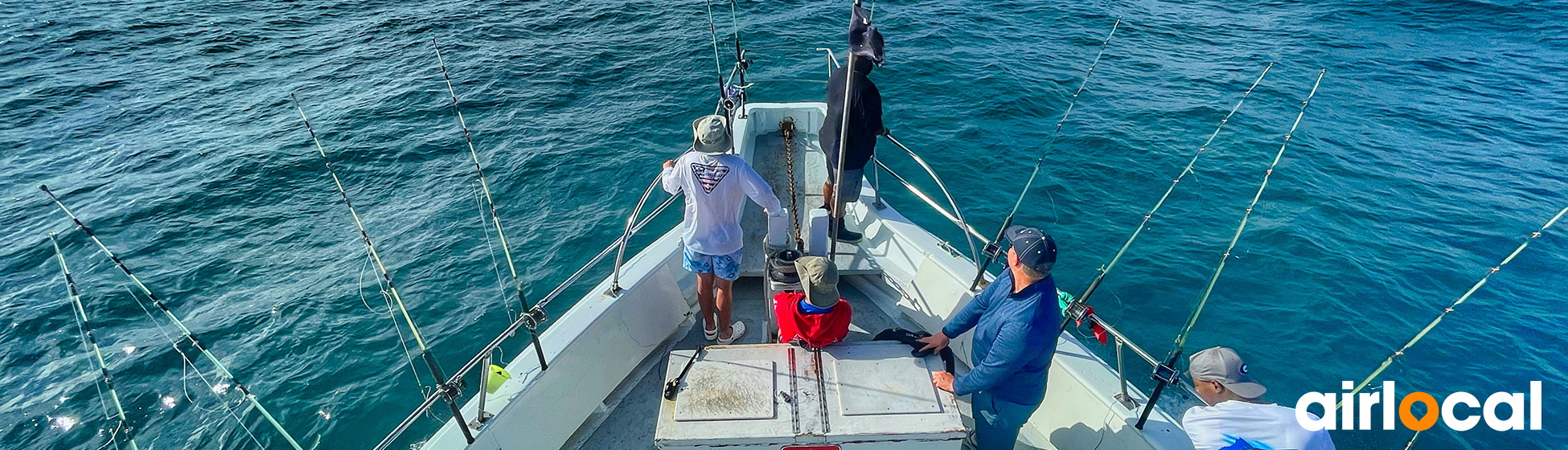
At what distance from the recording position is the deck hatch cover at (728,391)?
261 centimetres

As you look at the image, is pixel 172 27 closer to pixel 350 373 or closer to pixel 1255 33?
pixel 350 373

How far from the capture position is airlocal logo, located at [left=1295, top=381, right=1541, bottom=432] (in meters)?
4.90

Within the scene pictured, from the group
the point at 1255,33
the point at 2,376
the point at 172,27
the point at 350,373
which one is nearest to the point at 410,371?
the point at 350,373

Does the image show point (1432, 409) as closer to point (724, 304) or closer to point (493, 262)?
point (724, 304)

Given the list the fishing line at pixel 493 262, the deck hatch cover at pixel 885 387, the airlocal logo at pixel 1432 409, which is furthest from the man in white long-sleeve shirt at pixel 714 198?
the airlocal logo at pixel 1432 409

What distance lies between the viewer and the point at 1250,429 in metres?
2.29

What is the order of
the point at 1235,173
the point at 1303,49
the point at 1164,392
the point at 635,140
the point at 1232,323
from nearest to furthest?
the point at 1164,392
the point at 1232,323
the point at 1235,173
the point at 635,140
the point at 1303,49

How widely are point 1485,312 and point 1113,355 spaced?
367cm

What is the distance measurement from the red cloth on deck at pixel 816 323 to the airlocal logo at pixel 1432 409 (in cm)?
406

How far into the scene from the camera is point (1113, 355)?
5754mm

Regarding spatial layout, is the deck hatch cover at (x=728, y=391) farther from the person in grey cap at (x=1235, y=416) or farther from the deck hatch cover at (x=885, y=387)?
the person in grey cap at (x=1235, y=416)

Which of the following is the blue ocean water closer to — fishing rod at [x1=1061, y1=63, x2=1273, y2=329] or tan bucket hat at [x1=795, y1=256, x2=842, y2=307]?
fishing rod at [x1=1061, y1=63, x2=1273, y2=329]

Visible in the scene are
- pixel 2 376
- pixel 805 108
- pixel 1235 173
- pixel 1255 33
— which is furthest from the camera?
pixel 1255 33

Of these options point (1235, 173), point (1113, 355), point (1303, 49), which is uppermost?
point (1303, 49)
